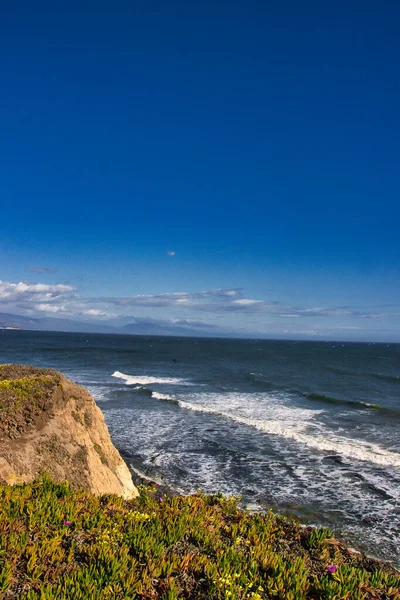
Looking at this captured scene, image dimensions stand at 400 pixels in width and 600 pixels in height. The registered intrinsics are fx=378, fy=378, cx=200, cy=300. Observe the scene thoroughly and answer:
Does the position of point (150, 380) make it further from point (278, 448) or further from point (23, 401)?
point (23, 401)

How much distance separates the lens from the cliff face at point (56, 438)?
32.1 feet

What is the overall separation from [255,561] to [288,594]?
0.84 meters

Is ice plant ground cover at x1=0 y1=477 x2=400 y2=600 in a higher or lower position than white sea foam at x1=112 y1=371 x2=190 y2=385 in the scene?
higher

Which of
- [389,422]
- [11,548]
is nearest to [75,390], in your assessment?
[11,548]

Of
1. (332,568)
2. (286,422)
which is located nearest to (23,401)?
(332,568)

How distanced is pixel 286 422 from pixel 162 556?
2412 centimetres

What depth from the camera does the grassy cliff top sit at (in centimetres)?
1032

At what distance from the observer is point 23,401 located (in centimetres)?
1108

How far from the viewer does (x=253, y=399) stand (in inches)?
1476

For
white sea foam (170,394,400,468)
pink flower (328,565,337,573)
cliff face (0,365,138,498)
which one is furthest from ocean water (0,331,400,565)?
pink flower (328,565,337,573)

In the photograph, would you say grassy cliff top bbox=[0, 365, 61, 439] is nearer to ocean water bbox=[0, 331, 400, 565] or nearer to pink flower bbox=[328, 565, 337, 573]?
ocean water bbox=[0, 331, 400, 565]

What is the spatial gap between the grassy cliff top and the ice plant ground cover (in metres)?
3.27

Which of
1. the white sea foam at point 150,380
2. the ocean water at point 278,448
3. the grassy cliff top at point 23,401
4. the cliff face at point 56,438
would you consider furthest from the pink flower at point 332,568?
the white sea foam at point 150,380

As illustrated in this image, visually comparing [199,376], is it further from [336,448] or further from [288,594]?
[288,594]
